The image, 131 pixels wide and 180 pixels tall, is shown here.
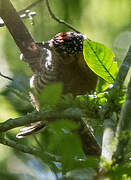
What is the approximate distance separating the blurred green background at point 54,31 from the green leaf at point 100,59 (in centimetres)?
47

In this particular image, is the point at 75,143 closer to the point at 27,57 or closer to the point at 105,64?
the point at 105,64

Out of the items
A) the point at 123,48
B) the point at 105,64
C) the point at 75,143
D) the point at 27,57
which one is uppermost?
the point at 75,143

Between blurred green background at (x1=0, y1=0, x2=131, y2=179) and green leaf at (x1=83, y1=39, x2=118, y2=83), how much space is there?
1.55 ft

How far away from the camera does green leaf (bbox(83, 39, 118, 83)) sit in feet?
4.12

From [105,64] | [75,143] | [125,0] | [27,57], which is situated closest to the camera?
[75,143]

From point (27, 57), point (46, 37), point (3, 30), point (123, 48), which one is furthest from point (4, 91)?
point (3, 30)

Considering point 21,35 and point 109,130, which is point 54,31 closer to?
point 21,35

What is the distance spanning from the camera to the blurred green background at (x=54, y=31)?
6.64 feet

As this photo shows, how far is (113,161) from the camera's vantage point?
765 mm

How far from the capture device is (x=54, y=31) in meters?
2.59

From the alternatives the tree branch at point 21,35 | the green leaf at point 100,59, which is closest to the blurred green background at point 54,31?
the tree branch at point 21,35

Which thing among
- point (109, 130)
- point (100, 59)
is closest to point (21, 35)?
point (100, 59)

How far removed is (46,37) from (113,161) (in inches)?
78.3

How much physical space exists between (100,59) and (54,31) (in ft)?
4.54
